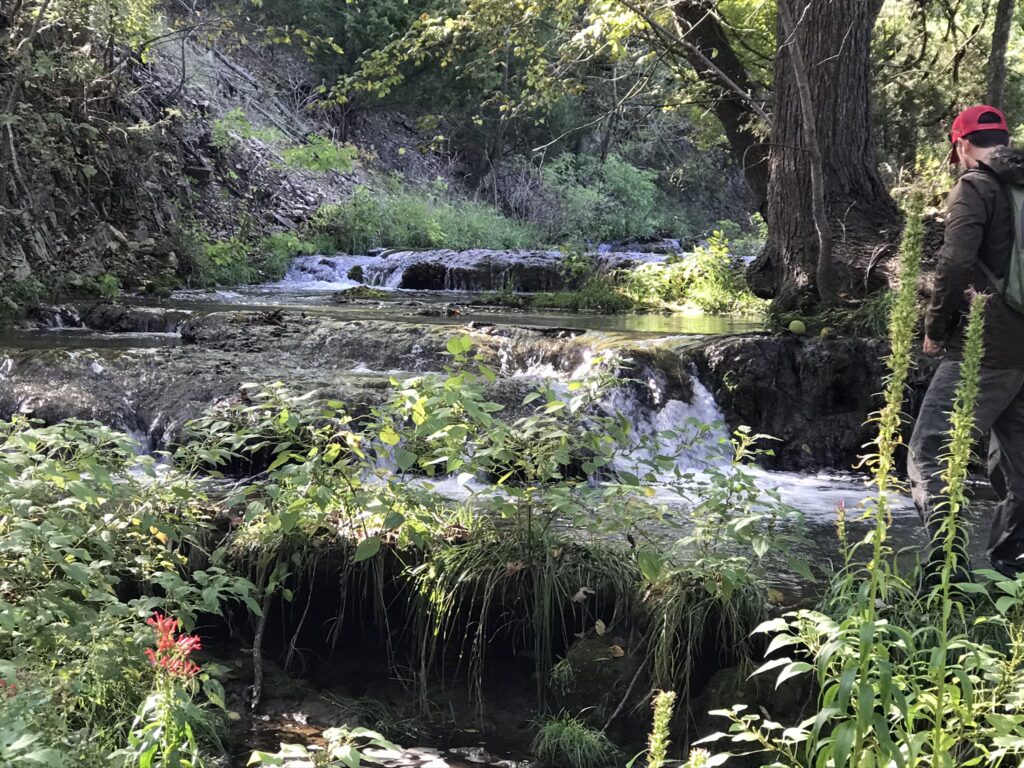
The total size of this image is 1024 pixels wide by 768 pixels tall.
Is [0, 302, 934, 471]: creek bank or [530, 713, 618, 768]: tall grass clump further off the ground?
[0, 302, 934, 471]: creek bank

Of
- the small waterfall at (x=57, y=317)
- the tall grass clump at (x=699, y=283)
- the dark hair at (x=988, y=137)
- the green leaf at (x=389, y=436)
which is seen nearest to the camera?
the green leaf at (x=389, y=436)

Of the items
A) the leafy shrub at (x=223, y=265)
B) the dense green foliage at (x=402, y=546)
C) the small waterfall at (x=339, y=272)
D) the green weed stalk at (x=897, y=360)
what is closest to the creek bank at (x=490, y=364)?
the dense green foliage at (x=402, y=546)

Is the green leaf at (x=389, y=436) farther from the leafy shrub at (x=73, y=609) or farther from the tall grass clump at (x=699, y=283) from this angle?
the tall grass clump at (x=699, y=283)

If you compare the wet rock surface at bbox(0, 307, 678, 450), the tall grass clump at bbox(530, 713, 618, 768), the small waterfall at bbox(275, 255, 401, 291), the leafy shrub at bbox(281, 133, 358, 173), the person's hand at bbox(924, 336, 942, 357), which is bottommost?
the tall grass clump at bbox(530, 713, 618, 768)

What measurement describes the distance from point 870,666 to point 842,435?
5.56 meters

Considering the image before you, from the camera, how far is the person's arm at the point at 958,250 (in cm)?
344

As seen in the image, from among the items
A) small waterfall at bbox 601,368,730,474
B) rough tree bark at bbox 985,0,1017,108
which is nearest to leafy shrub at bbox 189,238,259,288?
small waterfall at bbox 601,368,730,474

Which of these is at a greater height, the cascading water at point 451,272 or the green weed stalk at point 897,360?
the cascading water at point 451,272

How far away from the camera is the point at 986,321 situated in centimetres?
345

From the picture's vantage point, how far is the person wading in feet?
11.3

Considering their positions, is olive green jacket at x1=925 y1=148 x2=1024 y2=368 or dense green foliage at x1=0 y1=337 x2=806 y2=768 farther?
olive green jacket at x1=925 y1=148 x2=1024 y2=368

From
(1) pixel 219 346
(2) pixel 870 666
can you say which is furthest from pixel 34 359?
(2) pixel 870 666

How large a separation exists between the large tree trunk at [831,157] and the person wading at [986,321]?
5.05 metres

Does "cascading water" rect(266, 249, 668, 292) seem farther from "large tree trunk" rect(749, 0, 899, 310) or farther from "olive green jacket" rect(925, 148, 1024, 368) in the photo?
"olive green jacket" rect(925, 148, 1024, 368)
